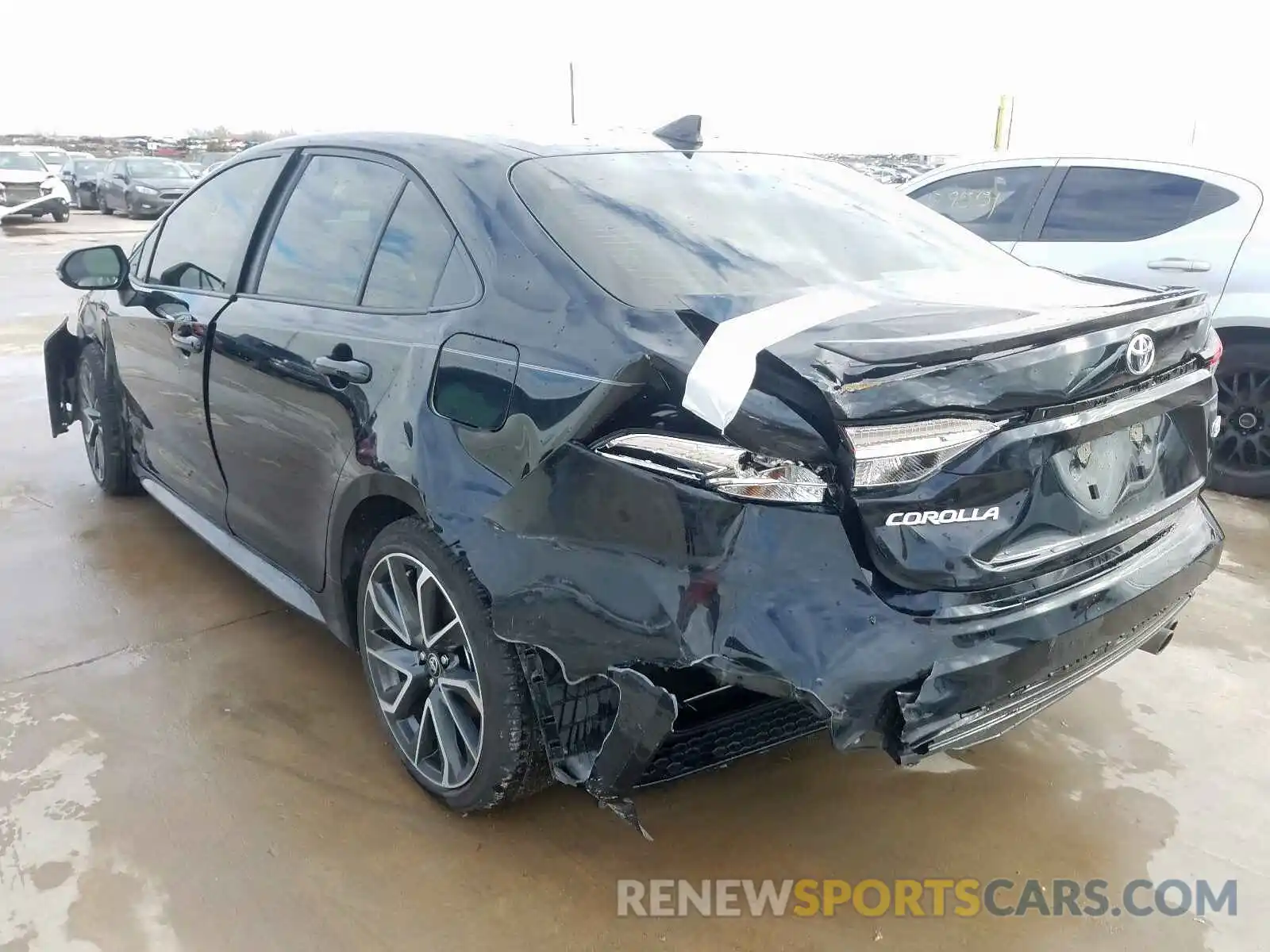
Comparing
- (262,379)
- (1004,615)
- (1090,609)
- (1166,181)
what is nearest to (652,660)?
(1004,615)

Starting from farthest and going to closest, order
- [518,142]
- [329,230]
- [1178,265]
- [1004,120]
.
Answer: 1. [1004,120]
2. [1178,265]
3. [329,230]
4. [518,142]

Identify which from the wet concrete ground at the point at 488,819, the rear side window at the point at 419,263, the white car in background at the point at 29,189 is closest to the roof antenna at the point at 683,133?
the rear side window at the point at 419,263

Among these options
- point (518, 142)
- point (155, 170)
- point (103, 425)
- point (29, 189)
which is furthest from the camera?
point (155, 170)

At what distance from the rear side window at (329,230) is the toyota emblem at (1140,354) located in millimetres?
1838

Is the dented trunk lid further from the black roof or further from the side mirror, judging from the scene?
the side mirror

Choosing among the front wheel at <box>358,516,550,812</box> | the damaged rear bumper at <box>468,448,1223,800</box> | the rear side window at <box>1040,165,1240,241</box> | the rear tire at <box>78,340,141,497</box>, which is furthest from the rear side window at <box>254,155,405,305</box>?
the rear side window at <box>1040,165,1240,241</box>

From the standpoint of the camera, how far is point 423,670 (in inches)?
101

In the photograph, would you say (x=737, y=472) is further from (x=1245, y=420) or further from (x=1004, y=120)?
(x=1004, y=120)

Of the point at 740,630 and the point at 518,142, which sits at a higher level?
the point at 518,142

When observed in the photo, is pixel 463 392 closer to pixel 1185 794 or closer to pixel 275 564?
pixel 275 564

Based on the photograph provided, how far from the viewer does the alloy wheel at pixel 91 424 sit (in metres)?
4.73
